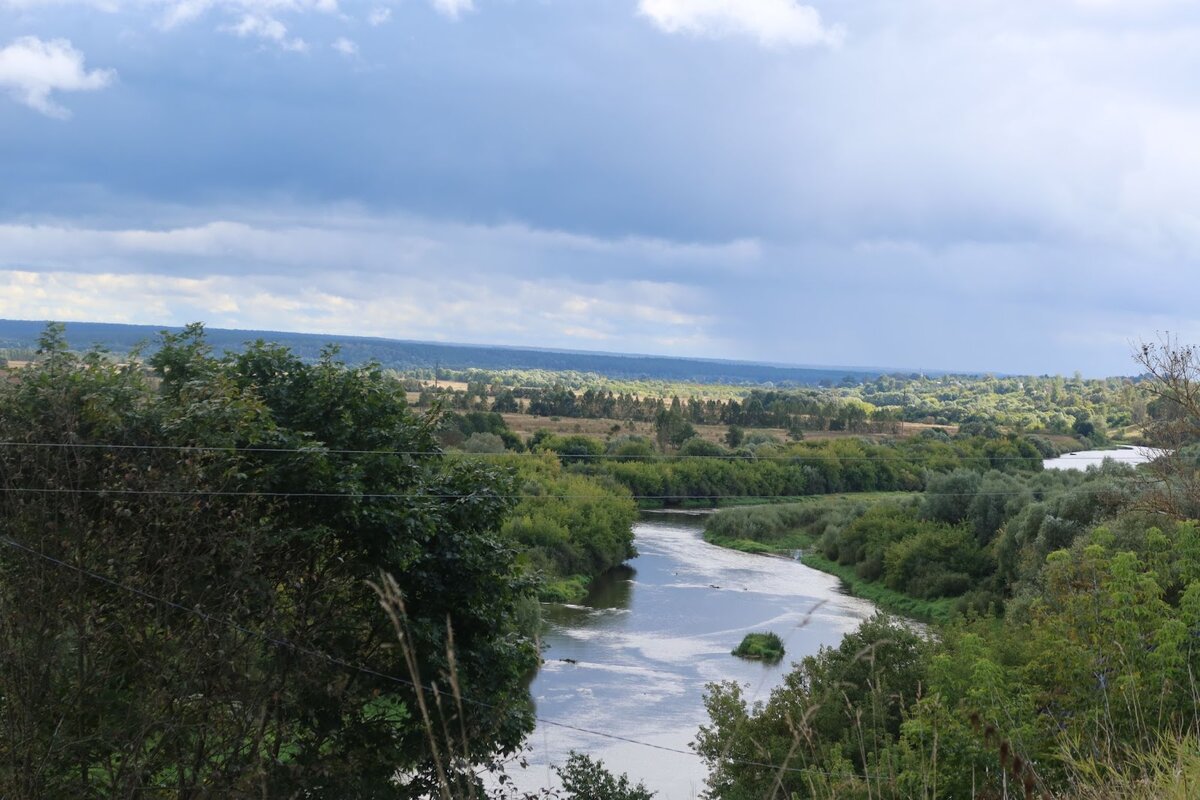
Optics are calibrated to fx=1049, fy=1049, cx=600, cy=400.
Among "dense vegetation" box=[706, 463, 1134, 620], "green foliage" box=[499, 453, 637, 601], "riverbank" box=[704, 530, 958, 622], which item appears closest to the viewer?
"dense vegetation" box=[706, 463, 1134, 620]

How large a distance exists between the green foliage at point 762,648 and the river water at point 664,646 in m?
0.30

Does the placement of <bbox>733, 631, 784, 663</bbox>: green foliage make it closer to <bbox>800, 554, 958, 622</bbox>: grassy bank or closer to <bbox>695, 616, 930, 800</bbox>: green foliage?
<bbox>800, 554, 958, 622</bbox>: grassy bank

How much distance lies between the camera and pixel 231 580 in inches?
405

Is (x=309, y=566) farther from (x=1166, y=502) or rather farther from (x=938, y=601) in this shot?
(x=938, y=601)

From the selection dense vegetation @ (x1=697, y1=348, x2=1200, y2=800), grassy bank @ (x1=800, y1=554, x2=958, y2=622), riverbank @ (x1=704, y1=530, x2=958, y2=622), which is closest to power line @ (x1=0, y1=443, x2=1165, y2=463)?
dense vegetation @ (x1=697, y1=348, x2=1200, y2=800)

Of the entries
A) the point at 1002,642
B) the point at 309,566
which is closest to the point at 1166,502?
the point at 1002,642

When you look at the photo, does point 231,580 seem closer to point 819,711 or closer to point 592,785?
point 592,785

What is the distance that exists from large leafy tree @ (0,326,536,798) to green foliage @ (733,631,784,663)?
1389 centimetres

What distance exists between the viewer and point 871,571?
4119 cm

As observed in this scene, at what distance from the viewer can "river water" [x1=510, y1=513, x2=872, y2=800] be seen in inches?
771

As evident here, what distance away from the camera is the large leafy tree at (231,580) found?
951 centimetres

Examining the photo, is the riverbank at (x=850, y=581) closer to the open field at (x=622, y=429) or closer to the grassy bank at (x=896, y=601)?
the grassy bank at (x=896, y=601)

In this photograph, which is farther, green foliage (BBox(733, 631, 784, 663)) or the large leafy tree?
green foliage (BBox(733, 631, 784, 663))

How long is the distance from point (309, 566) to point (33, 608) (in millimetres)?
3159
